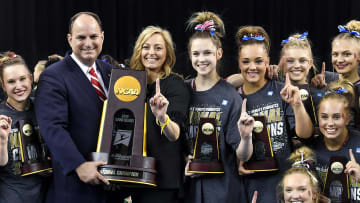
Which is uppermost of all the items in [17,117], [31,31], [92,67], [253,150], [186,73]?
[31,31]

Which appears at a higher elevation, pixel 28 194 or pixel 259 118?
pixel 259 118

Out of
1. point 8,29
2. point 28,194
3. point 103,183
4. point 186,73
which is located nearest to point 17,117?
point 28,194

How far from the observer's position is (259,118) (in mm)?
2865

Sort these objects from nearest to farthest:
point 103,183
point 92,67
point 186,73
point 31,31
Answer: point 103,183
point 92,67
point 186,73
point 31,31

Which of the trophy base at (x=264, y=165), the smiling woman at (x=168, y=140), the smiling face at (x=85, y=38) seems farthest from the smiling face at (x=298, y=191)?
the smiling face at (x=85, y=38)

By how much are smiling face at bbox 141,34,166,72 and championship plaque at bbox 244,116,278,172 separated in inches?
23.6

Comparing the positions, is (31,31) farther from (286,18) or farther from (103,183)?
(103,183)

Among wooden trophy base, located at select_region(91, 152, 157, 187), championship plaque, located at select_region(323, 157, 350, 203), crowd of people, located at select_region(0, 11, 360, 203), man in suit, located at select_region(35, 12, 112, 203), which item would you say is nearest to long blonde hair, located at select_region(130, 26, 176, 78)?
crowd of people, located at select_region(0, 11, 360, 203)

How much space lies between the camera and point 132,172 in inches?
97.6

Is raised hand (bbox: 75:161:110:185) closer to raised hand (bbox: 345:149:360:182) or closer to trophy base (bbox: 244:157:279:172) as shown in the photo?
trophy base (bbox: 244:157:279:172)

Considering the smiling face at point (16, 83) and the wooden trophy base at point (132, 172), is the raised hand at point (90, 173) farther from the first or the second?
the smiling face at point (16, 83)

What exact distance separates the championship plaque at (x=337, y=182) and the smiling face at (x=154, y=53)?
1.04m

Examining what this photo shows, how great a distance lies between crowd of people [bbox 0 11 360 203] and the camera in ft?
8.57

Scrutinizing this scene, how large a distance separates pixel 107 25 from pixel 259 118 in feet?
9.59
